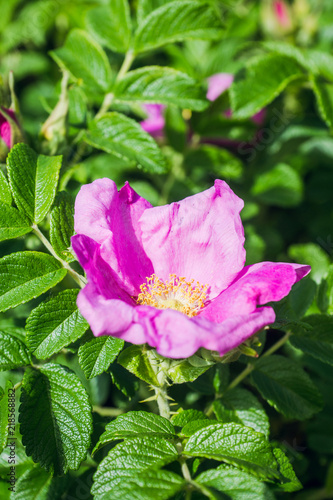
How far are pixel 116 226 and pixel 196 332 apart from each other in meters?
0.54

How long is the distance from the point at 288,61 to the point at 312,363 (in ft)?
4.47

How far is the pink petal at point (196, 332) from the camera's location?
1.21 metres

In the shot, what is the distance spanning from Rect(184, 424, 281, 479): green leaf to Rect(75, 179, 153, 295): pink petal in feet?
1.67

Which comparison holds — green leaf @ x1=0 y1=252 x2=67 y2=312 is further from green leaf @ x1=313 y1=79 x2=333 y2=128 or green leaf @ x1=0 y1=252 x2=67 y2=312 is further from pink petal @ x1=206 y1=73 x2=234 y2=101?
pink petal @ x1=206 y1=73 x2=234 y2=101

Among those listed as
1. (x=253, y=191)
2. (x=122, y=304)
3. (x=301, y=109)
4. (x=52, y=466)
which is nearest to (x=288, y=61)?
(x=253, y=191)

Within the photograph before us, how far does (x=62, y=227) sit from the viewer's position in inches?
64.0

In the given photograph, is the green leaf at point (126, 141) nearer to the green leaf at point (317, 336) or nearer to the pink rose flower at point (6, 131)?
the pink rose flower at point (6, 131)

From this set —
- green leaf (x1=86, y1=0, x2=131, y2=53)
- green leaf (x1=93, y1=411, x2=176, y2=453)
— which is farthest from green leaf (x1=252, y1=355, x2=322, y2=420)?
green leaf (x1=86, y1=0, x2=131, y2=53)

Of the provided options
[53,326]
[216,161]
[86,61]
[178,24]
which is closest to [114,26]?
[86,61]

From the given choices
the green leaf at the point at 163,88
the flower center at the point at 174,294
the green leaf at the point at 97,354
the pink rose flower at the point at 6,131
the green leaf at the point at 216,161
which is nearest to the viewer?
the green leaf at the point at 97,354

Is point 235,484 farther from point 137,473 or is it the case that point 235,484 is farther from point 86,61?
point 86,61

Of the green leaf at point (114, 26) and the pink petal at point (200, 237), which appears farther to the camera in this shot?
the green leaf at point (114, 26)

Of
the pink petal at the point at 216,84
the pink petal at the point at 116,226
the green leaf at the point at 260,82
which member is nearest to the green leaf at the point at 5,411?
the pink petal at the point at 116,226

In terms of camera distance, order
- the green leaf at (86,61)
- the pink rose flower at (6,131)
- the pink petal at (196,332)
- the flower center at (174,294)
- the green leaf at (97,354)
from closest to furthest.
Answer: the pink petal at (196,332) < the green leaf at (97,354) < the flower center at (174,294) < the pink rose flower at (6,131) < the green leaf at (86,61)
